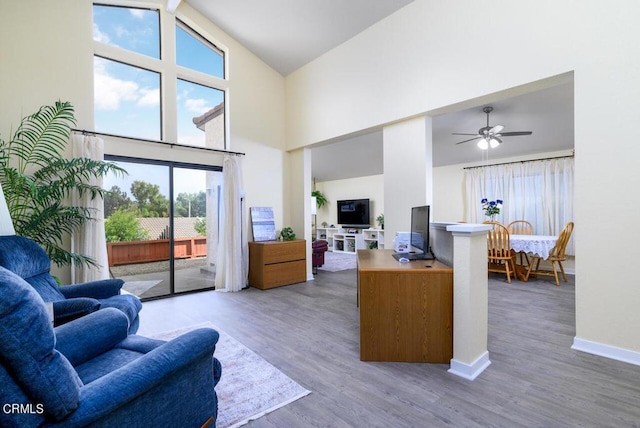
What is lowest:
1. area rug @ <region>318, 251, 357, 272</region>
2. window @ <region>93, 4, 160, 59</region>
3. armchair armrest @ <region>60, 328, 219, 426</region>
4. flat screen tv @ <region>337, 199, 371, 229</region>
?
area rug @ <region>318, 251, 357, 272</region>

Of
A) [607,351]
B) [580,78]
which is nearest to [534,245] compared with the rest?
[607,351]

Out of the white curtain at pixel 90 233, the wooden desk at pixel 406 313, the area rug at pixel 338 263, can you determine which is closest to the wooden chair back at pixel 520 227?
the area rug at pixel 338 263

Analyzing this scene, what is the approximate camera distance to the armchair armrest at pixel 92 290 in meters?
2.29

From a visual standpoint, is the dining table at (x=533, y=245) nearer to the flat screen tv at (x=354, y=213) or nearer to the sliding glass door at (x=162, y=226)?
the flat screen tv at (x=354, y=213)

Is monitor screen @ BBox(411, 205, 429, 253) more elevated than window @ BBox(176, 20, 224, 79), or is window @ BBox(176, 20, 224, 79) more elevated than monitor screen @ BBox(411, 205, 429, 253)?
window @ BBox(176, 20, 224, 79)

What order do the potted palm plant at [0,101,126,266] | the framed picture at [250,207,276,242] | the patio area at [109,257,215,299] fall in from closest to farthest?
the potted palm plant at [0,101,126,266] < the patio area at [109,257,215,299] < the framed picture at [250,207,276,242]

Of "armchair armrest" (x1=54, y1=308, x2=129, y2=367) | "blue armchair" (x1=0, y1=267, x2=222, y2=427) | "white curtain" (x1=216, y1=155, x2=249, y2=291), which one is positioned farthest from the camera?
"white curtain" (x1=216, y1=155, x2=249, y2=291)

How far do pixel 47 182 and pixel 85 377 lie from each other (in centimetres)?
289

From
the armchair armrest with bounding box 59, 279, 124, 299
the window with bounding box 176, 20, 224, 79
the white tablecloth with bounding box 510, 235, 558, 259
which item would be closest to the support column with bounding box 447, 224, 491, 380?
the armchair armrest with bounding box 59, 279, 124, 299

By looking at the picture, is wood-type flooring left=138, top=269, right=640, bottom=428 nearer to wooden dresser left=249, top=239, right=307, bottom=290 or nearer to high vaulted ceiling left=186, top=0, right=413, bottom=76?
wooden dresser left=249, top=239, right=307, bottom=290

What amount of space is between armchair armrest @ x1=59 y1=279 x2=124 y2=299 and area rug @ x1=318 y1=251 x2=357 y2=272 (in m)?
4.20

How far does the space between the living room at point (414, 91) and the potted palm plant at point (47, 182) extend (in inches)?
13.0

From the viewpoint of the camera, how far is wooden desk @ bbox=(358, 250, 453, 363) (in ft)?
7.22

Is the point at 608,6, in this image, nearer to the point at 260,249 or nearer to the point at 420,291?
the point at 420,291
